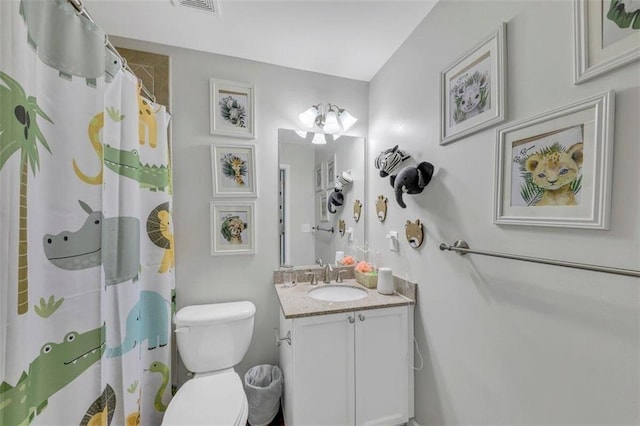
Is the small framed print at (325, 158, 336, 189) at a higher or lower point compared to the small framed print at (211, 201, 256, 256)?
higher

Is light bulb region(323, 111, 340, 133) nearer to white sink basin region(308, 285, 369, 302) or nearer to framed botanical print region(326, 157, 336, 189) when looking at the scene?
framed botanical print region(326, 157, 336, 189)

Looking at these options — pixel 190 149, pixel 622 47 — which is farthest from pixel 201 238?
pixel 622 47

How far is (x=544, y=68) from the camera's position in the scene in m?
0.81

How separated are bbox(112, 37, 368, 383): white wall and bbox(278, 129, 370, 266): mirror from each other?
8 cm

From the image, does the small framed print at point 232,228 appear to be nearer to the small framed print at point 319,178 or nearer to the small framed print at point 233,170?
the small framed print at point 233,170

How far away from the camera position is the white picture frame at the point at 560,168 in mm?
663

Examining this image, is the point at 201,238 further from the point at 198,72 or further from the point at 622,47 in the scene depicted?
the point at 622,47

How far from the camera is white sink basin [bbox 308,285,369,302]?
5.37 ft

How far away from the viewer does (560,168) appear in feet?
2.52

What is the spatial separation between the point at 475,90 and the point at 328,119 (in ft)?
3.41

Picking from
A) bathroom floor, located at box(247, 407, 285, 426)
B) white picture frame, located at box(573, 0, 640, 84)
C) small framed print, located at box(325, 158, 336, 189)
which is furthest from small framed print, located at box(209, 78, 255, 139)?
bathroom floor, located at box(247, 407, 285, 426)

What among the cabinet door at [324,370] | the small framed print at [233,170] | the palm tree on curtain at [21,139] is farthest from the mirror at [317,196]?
the palm tree on curtain at [21,139]

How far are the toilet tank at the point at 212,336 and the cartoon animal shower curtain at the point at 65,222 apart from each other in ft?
1.38

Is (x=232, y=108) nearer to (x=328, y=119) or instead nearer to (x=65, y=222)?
(x=328, y=119)
